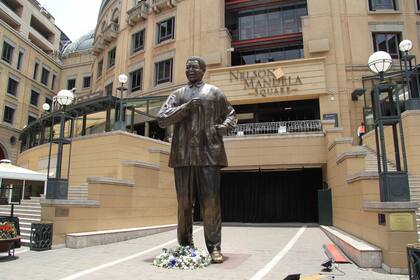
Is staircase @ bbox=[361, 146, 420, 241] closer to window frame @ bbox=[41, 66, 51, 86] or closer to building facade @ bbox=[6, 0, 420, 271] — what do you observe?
building facade @ bbox=[6, 0, 420, 271]

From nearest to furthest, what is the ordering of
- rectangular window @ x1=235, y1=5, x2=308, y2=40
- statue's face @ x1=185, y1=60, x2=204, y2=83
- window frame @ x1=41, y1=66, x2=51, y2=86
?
statue's face @ x1=185, y1=60, x2=204, y2=83 → rectangular window @ x1=235, y1=5, x2=308, y2=40 → window frame @ x1=41, y1=66, x2=51, y2=86

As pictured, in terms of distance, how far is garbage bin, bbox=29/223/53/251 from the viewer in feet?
32.5

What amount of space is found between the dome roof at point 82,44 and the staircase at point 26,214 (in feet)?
126

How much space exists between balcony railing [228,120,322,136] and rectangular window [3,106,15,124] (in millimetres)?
30634

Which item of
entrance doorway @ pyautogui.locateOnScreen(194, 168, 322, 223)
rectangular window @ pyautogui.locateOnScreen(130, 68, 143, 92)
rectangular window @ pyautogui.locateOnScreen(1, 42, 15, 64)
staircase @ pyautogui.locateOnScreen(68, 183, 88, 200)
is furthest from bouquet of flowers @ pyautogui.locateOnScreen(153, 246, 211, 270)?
rectangular window @ pyautogui.locateOnScreen(1, 42, 15, 64)

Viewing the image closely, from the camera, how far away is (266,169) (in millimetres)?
19469

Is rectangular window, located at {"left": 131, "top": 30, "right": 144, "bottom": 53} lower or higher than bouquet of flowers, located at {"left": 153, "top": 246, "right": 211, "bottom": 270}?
higher

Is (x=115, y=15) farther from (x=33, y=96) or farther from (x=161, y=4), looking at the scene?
(x=33, y=96)

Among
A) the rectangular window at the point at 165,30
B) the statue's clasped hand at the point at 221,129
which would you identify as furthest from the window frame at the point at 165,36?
the statue's clasped hand at the point at 221,129

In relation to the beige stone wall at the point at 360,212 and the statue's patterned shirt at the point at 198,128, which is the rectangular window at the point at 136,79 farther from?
the statue's patterned shirt at the point at 198,128

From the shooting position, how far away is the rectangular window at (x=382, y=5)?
24.9m

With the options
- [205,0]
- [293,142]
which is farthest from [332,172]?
[205,0]

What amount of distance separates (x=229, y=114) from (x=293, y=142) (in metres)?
10.7

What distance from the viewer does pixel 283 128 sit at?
1931 centimetres
